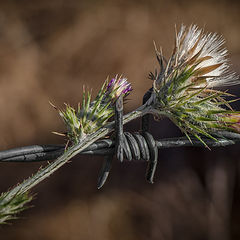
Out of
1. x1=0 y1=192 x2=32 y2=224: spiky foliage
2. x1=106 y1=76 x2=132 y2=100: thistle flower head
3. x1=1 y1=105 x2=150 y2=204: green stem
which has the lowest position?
x1=0 y1=192 x2=32 y2=224: spiky foliage

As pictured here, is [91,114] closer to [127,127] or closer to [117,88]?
[117,88]

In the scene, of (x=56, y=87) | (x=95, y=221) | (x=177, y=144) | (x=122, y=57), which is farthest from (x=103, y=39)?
(x=177, y=144)

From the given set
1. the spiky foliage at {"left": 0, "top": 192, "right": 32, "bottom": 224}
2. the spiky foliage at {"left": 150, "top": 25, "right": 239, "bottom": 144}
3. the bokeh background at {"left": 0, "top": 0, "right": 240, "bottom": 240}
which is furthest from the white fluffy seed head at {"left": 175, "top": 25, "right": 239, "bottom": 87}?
the bokeh background at {"left": 0, "top": 0, "right": 240, "bottom": 240}

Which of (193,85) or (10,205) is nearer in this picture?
(10,205)

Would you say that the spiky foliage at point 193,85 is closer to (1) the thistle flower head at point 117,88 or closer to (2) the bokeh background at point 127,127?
(1) the thistle flower head at point 117,88

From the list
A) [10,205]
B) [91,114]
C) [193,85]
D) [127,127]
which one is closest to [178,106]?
[193,85]

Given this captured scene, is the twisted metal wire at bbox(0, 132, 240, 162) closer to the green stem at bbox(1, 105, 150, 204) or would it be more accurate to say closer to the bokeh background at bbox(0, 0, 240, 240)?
the green stem at bbox(1, 105, 150, 204)
